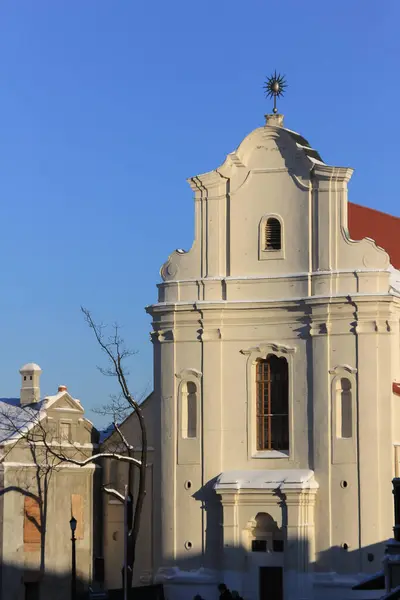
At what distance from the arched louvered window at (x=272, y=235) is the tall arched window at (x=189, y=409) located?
15.7 ft

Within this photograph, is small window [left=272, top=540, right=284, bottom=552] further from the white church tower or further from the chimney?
the chimney

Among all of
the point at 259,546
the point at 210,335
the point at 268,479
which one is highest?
the point at 210,335

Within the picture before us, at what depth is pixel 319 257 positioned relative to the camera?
47.2 meters

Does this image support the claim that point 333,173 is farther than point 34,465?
No

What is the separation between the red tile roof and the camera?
54.2 metres

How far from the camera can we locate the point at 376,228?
55.1 metres

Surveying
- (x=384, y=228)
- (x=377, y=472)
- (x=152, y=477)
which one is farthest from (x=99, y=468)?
(x=384, y=228)

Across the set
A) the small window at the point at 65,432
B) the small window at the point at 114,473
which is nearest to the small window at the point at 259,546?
the small window at the point at 114,473

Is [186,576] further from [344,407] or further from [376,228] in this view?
[376,228]

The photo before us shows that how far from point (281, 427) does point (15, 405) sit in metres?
9.57

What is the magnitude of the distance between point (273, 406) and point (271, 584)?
5282 mm

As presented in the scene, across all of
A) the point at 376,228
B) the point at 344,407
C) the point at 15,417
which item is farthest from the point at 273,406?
the point at 376,228

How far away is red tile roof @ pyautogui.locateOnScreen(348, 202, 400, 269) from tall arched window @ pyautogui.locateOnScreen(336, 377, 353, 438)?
330 inches

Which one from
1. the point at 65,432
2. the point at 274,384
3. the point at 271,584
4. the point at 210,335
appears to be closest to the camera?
the point at 271,584
